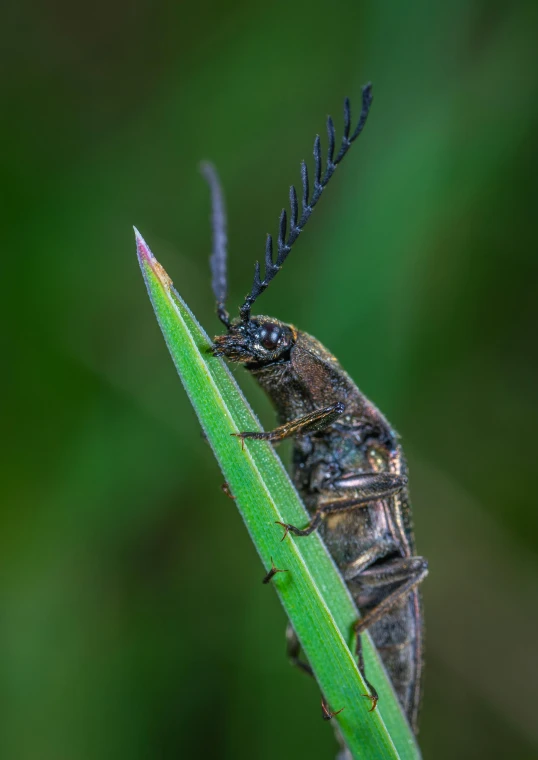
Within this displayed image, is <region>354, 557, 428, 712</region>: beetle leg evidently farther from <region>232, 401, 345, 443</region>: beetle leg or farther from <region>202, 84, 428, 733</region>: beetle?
<region>232, 401, 345, 443</region>: beetle leg

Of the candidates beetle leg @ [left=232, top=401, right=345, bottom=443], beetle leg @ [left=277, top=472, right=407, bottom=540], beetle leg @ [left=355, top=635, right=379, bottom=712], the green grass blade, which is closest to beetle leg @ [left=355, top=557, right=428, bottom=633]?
beetle leg @ [left=277, top=472, right=407, bottom=540]

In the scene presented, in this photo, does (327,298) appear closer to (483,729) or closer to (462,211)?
(462,211)

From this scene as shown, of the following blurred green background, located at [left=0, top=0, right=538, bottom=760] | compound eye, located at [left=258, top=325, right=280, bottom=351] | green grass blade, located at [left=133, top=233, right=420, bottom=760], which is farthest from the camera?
blurred green background, located at [left=0, top=0, right=538, bottom=760]

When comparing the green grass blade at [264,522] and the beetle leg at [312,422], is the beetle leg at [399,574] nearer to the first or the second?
the beetle leg at [312,422]

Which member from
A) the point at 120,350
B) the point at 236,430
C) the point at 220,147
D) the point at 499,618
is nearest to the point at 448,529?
the point at 499,618

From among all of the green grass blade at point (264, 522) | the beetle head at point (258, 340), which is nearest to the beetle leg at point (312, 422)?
the beetle head at point (258, 340)

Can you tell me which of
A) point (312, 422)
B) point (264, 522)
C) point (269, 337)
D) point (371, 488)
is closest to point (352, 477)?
point (371, 488)

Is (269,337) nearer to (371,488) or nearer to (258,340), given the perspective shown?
(258,340)
